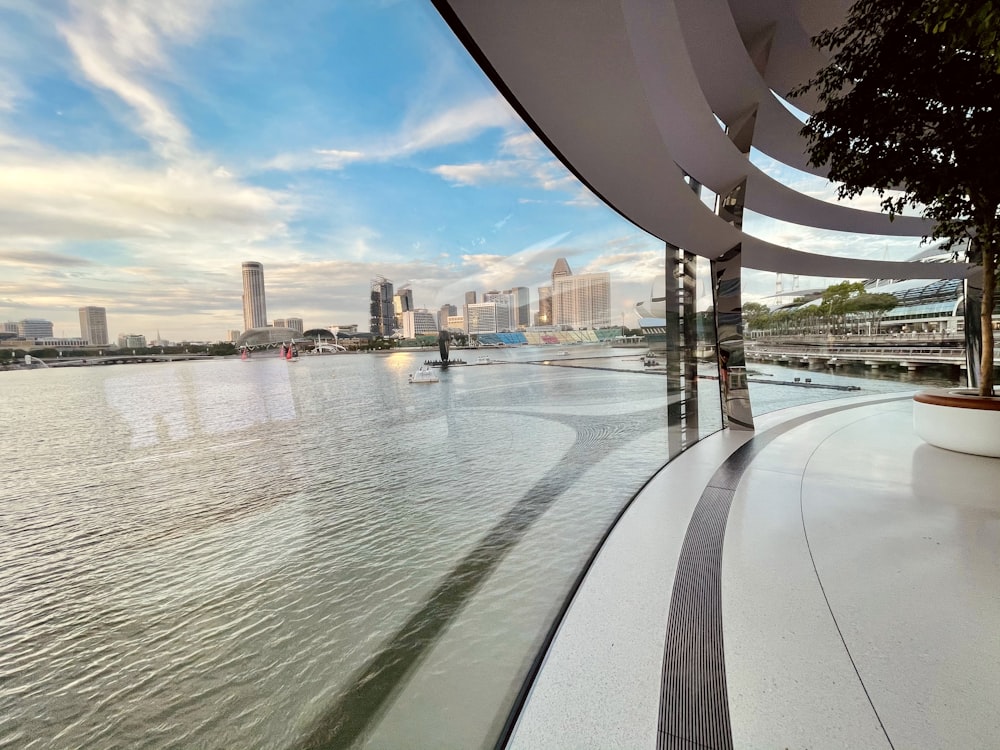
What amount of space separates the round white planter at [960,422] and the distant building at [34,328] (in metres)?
6.92

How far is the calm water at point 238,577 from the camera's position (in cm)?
206

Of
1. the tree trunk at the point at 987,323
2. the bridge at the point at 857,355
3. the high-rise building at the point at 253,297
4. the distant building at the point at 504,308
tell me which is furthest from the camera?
the bridge at the point at 857,355

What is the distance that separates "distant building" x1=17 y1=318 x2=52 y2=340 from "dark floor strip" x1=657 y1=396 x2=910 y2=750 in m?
2.93

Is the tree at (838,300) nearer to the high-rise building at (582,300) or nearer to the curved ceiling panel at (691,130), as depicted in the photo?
the curved ceiling panel at (691,130)

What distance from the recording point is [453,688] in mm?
1975

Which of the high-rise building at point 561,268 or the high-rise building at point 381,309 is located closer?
the high-rise building at point 381,309

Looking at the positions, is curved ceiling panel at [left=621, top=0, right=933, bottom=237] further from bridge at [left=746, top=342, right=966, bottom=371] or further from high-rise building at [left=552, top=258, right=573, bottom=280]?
bridge at [left=746, top=342, right=966, bottom=371]

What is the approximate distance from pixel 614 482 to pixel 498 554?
1.83m

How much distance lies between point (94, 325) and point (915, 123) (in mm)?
6289

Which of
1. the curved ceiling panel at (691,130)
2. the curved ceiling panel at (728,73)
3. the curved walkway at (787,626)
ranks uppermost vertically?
the curved ceiling panel at (728,73)

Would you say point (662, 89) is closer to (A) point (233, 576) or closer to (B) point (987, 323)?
(B) point (987, 323)

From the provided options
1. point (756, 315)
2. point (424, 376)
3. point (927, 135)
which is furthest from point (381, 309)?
point (756, 315)

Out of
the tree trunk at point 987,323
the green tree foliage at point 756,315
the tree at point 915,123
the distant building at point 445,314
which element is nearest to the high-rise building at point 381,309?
the distant building at point 445,314

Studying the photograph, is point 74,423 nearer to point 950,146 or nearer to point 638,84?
point 638,84
